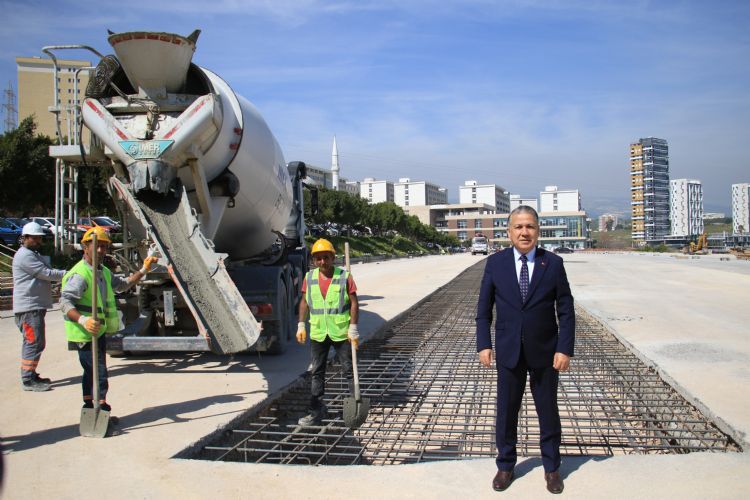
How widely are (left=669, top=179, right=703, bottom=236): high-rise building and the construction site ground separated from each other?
537ft

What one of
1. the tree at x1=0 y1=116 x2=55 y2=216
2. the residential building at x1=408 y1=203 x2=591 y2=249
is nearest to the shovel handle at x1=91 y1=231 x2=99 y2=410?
the tree at x1=0 y1=116 x2=55 y2=216

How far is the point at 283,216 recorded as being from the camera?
12305 millimetres

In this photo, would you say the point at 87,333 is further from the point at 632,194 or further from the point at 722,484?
the point at 632,194

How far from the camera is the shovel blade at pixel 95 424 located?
5.68 meters

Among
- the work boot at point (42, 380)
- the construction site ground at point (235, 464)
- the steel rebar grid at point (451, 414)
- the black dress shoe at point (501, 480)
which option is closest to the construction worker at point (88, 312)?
the construction site ground at point (235, 464)

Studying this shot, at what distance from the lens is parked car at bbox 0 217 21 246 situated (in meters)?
29.0

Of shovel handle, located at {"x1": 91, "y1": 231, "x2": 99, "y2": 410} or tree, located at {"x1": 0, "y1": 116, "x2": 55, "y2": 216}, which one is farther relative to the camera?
tree, located at {"x1": 0, "y1": 116, "x2": 55, "y2": 216}

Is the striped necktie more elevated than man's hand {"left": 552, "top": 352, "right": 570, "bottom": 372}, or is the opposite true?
the striped necktie

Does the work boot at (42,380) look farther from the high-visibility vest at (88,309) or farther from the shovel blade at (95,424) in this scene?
the shovel blade at (95,424)

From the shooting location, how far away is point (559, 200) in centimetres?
18950

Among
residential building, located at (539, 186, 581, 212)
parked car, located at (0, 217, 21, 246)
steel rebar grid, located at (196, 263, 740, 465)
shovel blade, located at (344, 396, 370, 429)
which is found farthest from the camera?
residential building, located at (539, 186, 581, 212)

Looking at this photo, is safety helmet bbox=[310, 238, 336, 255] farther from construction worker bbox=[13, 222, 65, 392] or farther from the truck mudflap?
construction worker bbox=[13, 222, 65, 392]

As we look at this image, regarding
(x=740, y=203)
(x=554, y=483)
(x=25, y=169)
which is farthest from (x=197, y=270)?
(x=740, y=203)

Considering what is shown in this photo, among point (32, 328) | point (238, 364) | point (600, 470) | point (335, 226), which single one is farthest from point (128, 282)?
point (335, 226)
